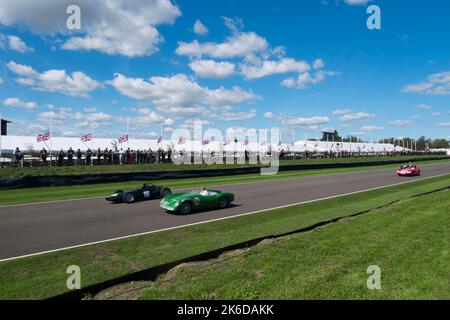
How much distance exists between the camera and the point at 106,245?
303 inches

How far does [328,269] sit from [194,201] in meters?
6.87

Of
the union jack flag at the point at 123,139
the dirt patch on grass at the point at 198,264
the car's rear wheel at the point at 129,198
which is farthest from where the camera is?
the union jack flag at the point at 123,139

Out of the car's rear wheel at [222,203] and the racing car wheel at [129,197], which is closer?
the car's rear wheel at [222,203]

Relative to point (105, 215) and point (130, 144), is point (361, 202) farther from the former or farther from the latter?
point (130, 144)

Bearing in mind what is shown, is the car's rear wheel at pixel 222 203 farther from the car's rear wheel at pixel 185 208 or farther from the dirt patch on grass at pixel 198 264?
the dirt patch on grass at pixel 198 264

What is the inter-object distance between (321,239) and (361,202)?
7039mm

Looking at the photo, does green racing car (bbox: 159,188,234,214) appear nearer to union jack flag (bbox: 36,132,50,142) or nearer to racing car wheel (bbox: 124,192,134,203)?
racing car wheel (bbox: 124,192,134,203)

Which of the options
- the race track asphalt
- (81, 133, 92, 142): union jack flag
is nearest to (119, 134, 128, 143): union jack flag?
(81, 133, 92, 142): union jack flag

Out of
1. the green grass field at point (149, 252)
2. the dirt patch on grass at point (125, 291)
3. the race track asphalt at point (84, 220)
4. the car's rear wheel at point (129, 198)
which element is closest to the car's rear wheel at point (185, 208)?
the race track asphalt at point (84, 220)

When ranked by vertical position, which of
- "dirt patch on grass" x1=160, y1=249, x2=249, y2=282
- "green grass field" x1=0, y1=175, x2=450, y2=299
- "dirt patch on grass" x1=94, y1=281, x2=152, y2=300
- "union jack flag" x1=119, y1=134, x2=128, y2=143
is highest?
"union jack flag" x1=119, y1=134, x2=128, y2=143

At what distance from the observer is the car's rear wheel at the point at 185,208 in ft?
37.8

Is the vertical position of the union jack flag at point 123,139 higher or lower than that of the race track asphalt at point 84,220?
higher

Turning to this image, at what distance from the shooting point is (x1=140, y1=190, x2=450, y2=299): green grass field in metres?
4.89
